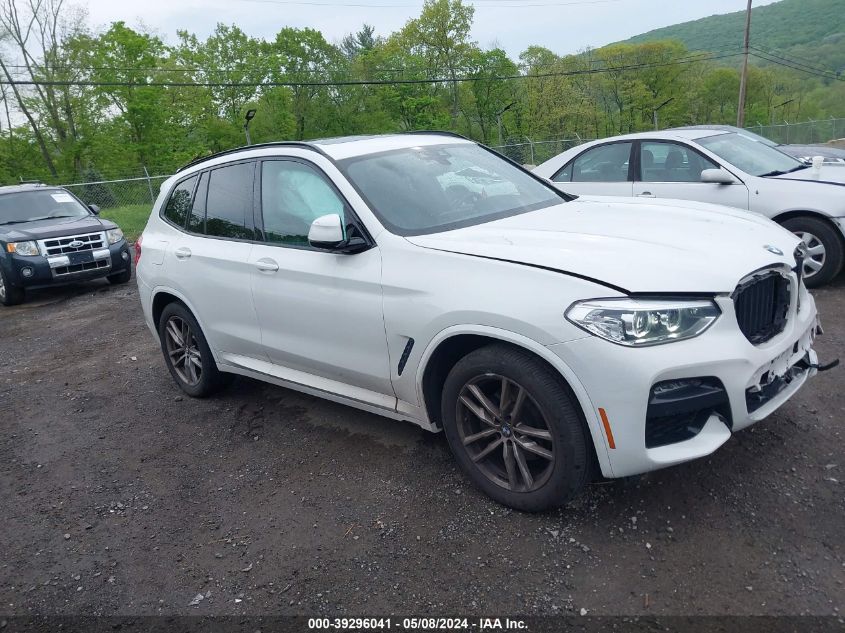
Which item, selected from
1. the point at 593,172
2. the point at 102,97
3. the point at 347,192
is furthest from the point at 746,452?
the point at 102,97

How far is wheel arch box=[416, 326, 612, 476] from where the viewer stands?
108 inches

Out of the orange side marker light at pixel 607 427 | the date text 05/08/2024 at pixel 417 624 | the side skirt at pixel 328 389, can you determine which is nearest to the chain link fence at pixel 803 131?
the side skirt at pixel 328 389

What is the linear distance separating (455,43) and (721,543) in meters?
61.1

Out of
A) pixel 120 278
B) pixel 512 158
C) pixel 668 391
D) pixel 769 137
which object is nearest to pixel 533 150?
pixel 512 158

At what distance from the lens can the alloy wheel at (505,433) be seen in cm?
299

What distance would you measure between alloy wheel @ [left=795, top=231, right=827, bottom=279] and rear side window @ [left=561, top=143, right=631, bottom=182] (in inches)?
74.7

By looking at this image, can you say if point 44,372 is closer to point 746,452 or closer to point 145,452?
point 145,452

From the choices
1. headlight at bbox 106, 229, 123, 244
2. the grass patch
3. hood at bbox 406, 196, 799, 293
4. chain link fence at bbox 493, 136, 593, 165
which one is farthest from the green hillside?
hood at bbox 406, 196, 799, 293

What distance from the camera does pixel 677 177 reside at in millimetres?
7047

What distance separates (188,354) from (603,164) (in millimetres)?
4983

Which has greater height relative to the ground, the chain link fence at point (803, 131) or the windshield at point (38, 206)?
the windshield at point (38, 206)

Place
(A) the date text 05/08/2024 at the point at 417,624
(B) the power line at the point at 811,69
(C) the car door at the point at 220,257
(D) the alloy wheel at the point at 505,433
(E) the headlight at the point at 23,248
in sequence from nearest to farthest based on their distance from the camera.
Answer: (A) the date text 05/08/2024 at the point at 417,624, (D) the alloy wheel at the point at 505,433, (C) the car door at the point at 220,257, (E) the headlight at the point at 23,248, (B) the power line at the point at 811,69

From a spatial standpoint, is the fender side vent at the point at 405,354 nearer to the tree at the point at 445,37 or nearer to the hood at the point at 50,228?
the hood at the point at 50,228

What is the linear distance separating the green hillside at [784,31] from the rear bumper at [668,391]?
106 m
